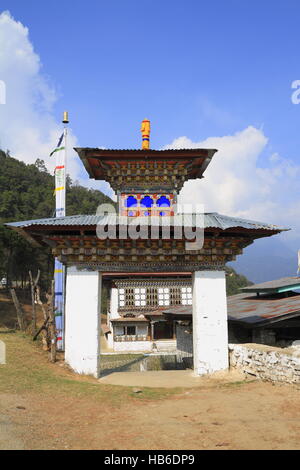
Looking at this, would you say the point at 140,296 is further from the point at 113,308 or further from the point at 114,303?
the point at 113,308

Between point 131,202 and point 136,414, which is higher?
point 131,202

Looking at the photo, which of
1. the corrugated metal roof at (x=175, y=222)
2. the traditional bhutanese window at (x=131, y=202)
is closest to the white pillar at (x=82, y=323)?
the corrugated metal roof at (x=175, y=222)

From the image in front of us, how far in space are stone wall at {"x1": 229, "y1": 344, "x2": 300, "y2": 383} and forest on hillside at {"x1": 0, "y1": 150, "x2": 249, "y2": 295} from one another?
27320 mm

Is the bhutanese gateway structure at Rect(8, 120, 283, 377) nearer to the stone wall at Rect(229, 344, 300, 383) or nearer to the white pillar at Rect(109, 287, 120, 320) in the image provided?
the stone wall at Rect(229, 344, 300, 383)

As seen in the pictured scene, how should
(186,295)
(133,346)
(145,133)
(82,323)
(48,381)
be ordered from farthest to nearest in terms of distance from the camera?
1. (186,295)
2. (133,346)
3. (145,133)
4. (82,323)
5. (48,381)

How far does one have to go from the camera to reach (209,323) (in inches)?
480

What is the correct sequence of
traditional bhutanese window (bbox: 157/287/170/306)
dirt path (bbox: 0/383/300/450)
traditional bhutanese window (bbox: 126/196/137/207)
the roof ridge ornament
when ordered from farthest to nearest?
traditional bhutanese window (bbox: 157/287/170/306) < the roof ridge ornament < traditional bhutanese window (bbox: 126/196/137/207) < dirt path (bbox: 0/383/300/450)

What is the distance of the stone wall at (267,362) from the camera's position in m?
9.32

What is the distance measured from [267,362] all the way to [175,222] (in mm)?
5090

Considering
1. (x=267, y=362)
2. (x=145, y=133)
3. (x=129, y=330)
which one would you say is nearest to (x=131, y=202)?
(x=145, y=133)

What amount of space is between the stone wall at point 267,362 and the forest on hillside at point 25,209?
2732 centimetres

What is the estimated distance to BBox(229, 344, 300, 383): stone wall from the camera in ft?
30.6

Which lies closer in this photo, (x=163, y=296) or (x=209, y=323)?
(x=209, y=323)

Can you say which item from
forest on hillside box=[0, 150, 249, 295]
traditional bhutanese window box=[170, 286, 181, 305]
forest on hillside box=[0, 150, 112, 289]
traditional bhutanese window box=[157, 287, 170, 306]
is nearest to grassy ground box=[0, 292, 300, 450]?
traditional bhutanese window box=[157, 287, 170, 306]
